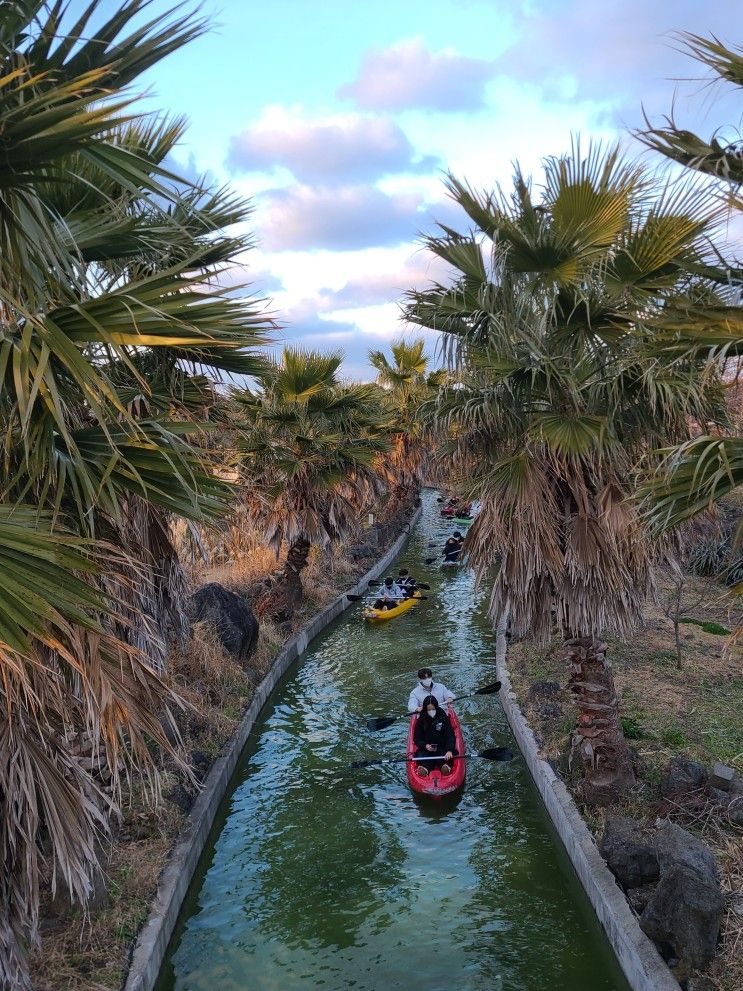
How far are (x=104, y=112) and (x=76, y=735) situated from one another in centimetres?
512

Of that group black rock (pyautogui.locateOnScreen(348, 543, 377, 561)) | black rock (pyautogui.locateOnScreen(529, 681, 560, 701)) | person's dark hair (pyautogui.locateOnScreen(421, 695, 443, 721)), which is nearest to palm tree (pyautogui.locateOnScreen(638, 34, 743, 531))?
person's dark hair (pyautogui.locateOnScreen(421, 695, 443, 721))

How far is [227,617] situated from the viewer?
15820mm

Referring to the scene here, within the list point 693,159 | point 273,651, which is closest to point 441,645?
point 273,651

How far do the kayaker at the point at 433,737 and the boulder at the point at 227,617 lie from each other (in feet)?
16.1

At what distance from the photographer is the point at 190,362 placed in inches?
251

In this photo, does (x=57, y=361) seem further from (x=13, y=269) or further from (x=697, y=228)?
(x=697, y=228)

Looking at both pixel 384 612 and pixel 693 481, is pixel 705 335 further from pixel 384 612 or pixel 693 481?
pixel 384 612

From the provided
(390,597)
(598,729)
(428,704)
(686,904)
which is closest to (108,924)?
(686,904)

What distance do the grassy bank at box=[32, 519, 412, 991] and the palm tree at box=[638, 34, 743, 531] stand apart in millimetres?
3074

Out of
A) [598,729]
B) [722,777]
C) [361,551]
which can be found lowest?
[361,551]

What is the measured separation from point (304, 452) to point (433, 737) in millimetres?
8594

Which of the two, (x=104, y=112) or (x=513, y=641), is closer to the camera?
(x=104, y=112)

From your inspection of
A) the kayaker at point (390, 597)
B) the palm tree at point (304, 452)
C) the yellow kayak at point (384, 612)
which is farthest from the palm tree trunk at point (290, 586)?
the kayaker at point (390, 597)

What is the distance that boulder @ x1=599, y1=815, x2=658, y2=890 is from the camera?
7590 mm
